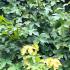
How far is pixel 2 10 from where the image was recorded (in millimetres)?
4129

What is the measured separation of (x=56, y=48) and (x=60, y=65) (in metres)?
0.27

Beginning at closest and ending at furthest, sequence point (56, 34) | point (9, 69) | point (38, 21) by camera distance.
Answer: point (9, 69), point (56, 34), point (38, 21)

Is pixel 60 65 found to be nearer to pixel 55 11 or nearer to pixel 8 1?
pixel 55 11

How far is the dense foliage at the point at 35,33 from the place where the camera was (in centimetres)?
351

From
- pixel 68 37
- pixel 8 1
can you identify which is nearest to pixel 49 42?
pixel 68 37

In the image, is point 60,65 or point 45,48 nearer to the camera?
point 60,65

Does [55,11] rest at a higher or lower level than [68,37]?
higher

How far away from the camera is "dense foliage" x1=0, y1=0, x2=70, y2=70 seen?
3.51m

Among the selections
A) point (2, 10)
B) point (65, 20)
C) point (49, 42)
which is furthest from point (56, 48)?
point (2, 10)

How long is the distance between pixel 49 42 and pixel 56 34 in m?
0.17

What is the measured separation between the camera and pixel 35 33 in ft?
11.8

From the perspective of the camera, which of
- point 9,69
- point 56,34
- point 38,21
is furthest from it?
point 38,21

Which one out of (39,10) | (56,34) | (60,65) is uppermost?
(39,10)

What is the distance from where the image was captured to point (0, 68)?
3488 millimetres
